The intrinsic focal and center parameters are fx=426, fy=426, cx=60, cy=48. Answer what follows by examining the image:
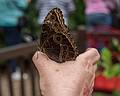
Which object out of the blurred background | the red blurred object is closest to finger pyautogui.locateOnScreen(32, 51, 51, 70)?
the blurred background

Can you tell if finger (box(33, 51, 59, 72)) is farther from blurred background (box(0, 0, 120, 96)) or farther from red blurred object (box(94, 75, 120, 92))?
red blurred object (box(94, 75, 120, 92))

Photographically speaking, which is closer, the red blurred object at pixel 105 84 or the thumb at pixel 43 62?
the thumb at pixel 43 62

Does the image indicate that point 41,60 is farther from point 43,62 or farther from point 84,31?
point 84,31

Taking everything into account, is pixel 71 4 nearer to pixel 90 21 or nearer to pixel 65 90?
pixel 90 21

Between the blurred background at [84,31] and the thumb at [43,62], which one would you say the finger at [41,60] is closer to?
the thumb at [43,62]

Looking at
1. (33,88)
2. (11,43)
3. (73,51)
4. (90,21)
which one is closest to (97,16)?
(90,21)

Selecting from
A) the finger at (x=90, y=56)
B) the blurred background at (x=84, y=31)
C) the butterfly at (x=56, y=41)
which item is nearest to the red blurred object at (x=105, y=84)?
the blurred background at (x=84, y=31)
